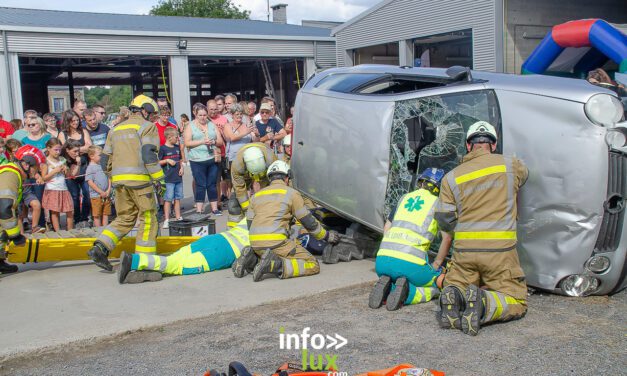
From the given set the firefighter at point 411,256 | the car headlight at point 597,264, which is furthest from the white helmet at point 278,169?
the car headlight at point 597,264

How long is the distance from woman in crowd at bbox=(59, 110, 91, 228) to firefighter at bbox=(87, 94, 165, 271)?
2.55 meters

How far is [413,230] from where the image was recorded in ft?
18.4

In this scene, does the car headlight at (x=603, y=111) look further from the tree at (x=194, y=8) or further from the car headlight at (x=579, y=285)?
the tree at (x=194, y=8)

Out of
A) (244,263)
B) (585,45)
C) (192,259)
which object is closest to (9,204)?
(192,259)

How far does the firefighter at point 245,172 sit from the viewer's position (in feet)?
24.4

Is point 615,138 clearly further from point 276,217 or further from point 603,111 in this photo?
point 276,217

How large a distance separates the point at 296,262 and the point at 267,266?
1.12ft

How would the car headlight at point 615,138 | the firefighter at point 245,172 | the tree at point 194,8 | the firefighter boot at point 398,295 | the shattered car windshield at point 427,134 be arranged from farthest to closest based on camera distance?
1. the tree at point 194,8
2. the firefighter at point 245,172
3. the shattered car windshield at point 427,134
4. the firefighter boot at point 398,295
5. the car headlight at point 615,138

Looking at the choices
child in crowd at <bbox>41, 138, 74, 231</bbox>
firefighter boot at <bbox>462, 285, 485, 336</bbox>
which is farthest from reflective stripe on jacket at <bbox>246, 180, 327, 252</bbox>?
child in crowd at <bbox>41, 138, 74, 231</bbox>

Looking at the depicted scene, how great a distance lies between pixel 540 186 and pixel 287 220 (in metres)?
2.56

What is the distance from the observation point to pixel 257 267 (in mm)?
6543

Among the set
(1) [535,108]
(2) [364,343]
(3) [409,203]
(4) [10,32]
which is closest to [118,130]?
(3) [409,203]

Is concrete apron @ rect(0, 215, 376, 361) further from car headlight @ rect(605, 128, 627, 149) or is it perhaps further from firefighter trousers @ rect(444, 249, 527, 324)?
car headlight @ rect(605, 128, 627, 149)

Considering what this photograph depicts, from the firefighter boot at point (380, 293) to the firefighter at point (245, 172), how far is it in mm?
2388
